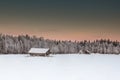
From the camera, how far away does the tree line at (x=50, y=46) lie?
118 m

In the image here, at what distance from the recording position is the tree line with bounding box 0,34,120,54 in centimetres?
11812

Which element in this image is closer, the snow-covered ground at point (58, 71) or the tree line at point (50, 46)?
the snow-covered ground at point (58, 71)

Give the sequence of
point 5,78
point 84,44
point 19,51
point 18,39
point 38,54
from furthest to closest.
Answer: point 84,44 → point 18,39 → point 19,51 → point 38,54 → point 5,78

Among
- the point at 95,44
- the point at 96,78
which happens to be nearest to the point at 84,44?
the point at 95,44

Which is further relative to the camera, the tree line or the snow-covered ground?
the tree line

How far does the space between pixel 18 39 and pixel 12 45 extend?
10.8 m

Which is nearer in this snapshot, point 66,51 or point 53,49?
point 53,49

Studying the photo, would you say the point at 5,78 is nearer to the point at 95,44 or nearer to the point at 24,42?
the point at 24,42

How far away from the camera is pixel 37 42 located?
133250 mm

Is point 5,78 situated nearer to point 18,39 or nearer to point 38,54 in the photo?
point 38,54

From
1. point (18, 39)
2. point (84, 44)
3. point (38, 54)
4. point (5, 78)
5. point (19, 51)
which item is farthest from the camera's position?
point (84, 44)

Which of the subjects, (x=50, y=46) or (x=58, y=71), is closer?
(x=58, y=71)

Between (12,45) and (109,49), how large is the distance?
46.5 metres

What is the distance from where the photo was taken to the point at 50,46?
424ft
